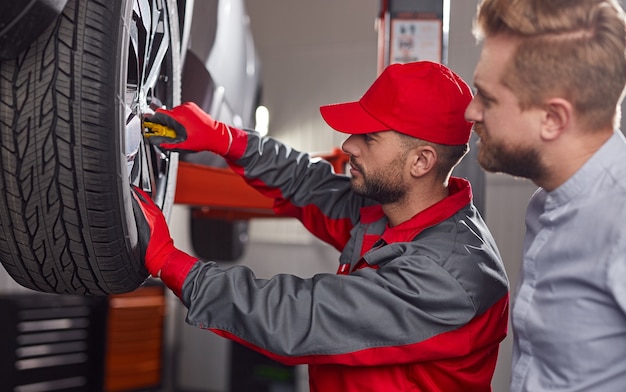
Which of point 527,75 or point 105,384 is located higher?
point 527,75

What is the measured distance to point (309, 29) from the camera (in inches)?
220

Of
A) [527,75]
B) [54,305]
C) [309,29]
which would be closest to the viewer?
[527,75]

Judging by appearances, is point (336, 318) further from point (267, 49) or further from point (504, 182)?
point (267, 49)

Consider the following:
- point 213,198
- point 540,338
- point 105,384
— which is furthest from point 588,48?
point 105,384

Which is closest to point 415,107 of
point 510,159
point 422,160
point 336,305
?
point 422,160

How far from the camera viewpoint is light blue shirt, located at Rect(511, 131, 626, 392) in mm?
1022

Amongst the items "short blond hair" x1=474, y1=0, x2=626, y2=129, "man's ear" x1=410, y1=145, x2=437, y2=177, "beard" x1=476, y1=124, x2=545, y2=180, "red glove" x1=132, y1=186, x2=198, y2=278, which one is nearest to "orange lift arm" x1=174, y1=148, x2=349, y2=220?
"red glove" x1=132, y1=186, x2=198, y2=278

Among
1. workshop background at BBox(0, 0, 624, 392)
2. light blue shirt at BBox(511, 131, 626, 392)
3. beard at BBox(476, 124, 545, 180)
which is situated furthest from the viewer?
workshop background at BBox(0, 0, 624, 392)

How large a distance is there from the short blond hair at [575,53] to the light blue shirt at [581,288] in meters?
0.08

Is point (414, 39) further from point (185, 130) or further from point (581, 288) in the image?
point (581, 288)

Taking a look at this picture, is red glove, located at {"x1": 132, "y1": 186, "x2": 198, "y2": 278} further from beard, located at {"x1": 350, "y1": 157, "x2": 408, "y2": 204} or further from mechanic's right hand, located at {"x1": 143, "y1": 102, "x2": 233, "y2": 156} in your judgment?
beard, located at {"x1": 350, "y1": 157, "x2": 408, "y2": 204}

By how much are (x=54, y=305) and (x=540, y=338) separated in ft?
11.6

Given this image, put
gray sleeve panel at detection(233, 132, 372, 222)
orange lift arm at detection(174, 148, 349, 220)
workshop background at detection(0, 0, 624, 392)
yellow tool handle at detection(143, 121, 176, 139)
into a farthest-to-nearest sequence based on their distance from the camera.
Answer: workshop background at detection(0, 0, 624, 392) → orange lift arm at detection(174, 148, 349, 220) → gray sleeve panel at detection(233, 132, 372, 222) → yellow tool handle at detection(143, 121, 176, 139)

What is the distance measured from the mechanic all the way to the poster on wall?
94 cm
